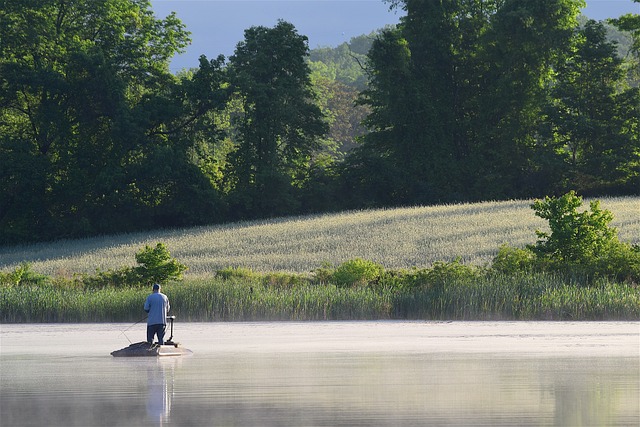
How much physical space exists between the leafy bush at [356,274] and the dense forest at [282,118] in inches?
1256

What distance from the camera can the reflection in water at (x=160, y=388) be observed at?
13773 mm

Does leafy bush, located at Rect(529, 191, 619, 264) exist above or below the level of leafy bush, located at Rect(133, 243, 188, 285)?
above

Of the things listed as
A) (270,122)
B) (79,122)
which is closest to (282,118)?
(270,122)

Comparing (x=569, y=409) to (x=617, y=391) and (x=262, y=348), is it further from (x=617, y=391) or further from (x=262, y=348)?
(x=262, y=348)

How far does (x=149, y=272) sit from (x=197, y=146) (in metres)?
34.6

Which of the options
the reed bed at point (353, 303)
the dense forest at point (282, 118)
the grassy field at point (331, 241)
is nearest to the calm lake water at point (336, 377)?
the reed bed at point (353, 303)

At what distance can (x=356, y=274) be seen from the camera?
117 ft

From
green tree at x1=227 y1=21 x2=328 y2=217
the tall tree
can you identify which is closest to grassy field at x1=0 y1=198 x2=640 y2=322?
the tall tree

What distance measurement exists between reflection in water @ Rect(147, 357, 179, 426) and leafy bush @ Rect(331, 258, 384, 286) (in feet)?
45.8

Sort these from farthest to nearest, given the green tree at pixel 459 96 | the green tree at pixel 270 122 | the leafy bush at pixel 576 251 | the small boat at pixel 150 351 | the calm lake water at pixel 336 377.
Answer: the green tree at pixel 459 96 < the green tree at pixel 270 122 < the leafy bush at pixel 576 251 < the small boat at pixel 150 351 < the calm lake water at pixel 336 377

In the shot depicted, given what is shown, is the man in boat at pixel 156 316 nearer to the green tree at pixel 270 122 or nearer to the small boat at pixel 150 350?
the small boat at pixel 150 350

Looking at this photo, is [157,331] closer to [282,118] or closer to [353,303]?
[353,303]

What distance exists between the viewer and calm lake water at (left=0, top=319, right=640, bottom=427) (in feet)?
44.1

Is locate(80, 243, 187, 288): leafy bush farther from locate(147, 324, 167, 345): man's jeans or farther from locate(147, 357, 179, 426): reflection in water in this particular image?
locate(147, 357, 179, 426): reflection in water
